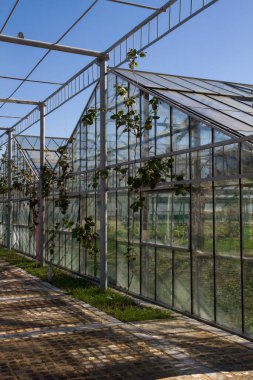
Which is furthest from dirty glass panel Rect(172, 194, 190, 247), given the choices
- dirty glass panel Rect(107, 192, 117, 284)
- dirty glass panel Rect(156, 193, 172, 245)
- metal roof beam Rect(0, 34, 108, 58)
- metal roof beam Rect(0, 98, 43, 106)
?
metal roof beam Rect(0, 98, 43, 106)

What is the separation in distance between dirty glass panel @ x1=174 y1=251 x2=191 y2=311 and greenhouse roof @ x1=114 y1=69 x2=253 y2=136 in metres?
2.45

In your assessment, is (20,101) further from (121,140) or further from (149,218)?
(149,218)

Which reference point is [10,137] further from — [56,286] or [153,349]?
[153,349]

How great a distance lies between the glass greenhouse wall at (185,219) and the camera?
689 cm

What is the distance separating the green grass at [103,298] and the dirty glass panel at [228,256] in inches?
47.4

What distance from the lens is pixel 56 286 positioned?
10.8 m

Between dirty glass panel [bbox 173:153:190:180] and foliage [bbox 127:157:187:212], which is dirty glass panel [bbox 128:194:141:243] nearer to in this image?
foliage [bbox 127:157:187:212]

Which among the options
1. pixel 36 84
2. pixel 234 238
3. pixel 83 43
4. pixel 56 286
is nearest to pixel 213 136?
pixel 234 238

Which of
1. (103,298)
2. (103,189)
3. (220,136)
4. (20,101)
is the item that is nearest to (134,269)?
(103,298)

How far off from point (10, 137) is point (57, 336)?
45.2 feet

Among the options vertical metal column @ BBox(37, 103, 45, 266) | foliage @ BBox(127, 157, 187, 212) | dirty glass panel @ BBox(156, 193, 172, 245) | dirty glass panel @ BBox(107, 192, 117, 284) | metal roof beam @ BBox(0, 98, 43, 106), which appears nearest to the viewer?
foliage @ BBox(127, 157, 187, 212)

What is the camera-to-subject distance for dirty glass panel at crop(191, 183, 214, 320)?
7469 millimetres

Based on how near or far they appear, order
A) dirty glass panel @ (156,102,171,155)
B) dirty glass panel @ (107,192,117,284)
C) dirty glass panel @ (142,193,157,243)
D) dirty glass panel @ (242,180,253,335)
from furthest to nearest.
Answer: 1. dirty glass panel @ (107,192,117,284)
2. dirty glass panel @ (142,193,157,243)
3. dirty glass panel @ (156,102,171,155)
4. dirty glass panel @ (242,180,253,335)

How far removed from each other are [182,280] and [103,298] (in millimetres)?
1974
